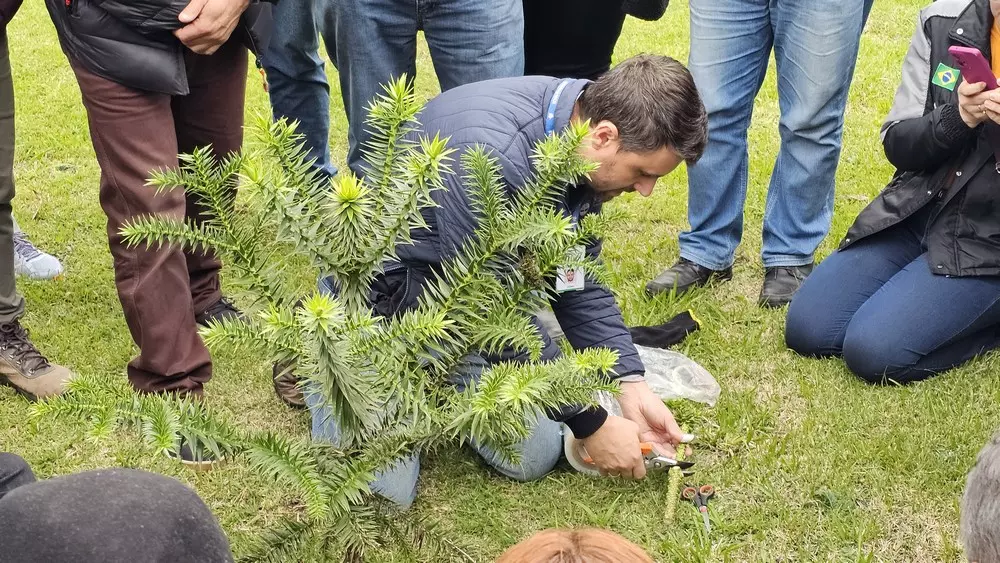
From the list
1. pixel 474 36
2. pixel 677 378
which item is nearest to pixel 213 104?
pixel 474 36

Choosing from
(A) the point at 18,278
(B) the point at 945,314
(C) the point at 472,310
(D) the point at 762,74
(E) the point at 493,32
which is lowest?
(A) the point at 18,278

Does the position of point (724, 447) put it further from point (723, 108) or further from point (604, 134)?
point (723, 108)

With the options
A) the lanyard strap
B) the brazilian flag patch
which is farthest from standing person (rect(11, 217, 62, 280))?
the brazilian flag patch

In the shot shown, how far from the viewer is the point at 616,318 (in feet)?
8.69

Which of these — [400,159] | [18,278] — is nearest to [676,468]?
[400,159]

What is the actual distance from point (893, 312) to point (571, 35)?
1.54 m

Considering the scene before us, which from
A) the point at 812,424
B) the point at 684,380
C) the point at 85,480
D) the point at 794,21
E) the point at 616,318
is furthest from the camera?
the point at 794,21

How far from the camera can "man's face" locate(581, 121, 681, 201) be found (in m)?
2.36

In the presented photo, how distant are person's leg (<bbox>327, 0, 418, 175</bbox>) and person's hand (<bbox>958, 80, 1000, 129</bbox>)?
5.65 ft

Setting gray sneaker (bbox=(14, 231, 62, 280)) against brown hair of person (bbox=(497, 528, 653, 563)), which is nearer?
brown hair of person (bbox=(497, 528, 653, 563))

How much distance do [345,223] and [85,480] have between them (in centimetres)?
51

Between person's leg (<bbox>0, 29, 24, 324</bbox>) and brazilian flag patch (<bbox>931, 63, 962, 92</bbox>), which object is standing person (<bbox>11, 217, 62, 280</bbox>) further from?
brazilian flag patch (<bbox>931, 63, 962, 92</bbox>)

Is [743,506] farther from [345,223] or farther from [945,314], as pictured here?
[345,223]

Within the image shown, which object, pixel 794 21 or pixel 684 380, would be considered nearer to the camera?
pixel 684 380
